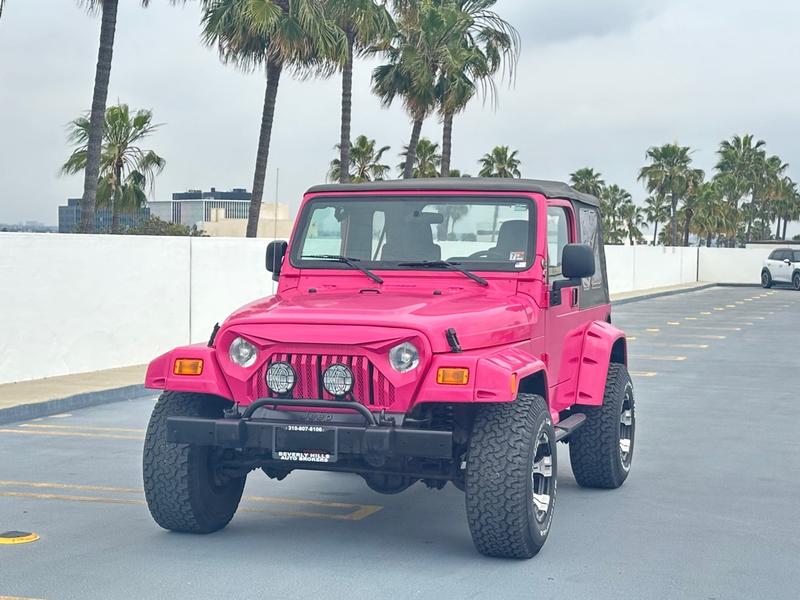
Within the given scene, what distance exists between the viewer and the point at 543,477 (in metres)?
7.10

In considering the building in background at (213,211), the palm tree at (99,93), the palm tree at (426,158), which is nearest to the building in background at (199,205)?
the building in background at (213,211)

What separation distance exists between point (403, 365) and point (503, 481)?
771 mm

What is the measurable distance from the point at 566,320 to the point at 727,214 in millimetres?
99197

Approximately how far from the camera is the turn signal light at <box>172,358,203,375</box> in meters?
6.93

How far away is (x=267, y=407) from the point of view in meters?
6.77

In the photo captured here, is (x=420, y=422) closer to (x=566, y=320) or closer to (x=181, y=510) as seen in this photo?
(x=181, y=510)

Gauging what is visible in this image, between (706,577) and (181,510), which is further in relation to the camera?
(181,510)

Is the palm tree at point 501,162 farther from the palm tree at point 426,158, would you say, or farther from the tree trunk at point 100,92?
the tree trunk at point 100,92

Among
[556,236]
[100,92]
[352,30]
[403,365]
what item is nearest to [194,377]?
[403,365]

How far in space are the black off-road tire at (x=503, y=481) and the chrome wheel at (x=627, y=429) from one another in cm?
262

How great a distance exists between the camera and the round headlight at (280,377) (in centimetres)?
671

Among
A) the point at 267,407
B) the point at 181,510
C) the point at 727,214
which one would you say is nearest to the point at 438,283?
the point at 267,407

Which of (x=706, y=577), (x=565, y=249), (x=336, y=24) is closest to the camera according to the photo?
(x=706, y=577)

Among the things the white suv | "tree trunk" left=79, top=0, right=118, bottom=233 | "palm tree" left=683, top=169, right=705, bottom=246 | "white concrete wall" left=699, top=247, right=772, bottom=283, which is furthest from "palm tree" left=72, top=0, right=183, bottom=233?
"palm tree" left=683, top=169, right=705, bottom=246
